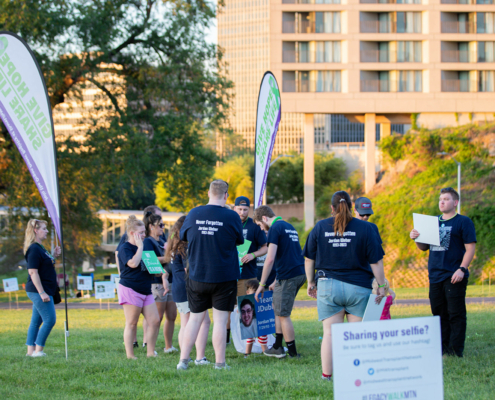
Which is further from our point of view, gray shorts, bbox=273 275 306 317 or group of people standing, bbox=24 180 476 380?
gray shorts, bbox=273 275 306 317

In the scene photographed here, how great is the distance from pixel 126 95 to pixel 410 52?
26.2 m

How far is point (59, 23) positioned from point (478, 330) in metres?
15.5

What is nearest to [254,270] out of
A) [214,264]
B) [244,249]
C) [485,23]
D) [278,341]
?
[244,249]

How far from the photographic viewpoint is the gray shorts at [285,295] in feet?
21.4

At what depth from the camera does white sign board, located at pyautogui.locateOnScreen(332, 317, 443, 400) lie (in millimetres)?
3041

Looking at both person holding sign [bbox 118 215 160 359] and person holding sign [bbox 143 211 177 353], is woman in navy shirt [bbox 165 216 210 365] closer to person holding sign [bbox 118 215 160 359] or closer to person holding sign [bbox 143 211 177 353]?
person holding sign [bbox 143 211 177 353]

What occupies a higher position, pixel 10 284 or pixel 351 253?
pixel 351 253

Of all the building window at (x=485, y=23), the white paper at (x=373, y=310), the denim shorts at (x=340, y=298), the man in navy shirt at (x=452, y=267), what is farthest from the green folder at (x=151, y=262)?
the building window at (x=485, y=23)

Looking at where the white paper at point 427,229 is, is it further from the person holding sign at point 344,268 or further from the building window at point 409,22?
the building window at point 409,22

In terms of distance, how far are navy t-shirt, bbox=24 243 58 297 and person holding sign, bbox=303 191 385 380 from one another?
3695mm

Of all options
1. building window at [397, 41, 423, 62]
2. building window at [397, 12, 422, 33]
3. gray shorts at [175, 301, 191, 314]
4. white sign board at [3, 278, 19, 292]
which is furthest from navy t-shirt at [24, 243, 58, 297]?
building window at [397, 12, 422, 33]

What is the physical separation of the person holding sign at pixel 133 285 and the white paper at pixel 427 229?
3287 mm

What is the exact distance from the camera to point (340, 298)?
16.5 ft

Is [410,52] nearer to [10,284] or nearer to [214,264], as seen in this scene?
[10,284]
